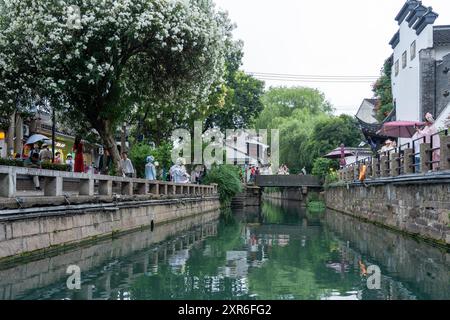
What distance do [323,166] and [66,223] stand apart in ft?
115

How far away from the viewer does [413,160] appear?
17.0 m

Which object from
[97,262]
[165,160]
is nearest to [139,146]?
[165,160]

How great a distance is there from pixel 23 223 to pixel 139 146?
55.0 ft

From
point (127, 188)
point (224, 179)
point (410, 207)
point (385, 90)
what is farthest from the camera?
point (224, 179)

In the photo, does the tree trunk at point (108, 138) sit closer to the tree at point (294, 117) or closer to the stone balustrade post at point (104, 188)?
the stone balustrade post at point (104, 188)

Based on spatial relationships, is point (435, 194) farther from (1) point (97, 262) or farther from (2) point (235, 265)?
(1) point (97, 262)

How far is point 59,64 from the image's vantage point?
53.6ft

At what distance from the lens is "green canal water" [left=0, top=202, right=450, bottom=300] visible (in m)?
8.38

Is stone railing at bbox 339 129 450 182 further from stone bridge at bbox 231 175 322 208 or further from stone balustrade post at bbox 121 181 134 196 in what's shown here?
stone bridge at bbox 231 175 322 208

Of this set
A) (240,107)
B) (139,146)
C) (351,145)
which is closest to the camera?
(139,146)

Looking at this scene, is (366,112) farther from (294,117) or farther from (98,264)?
(98,264)

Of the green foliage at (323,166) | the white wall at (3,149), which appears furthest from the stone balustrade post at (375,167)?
the green foliage at (323,166)

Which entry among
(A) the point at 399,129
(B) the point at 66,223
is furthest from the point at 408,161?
(B) the point at 66,223

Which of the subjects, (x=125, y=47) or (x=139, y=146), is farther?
(x=139, y=146)
